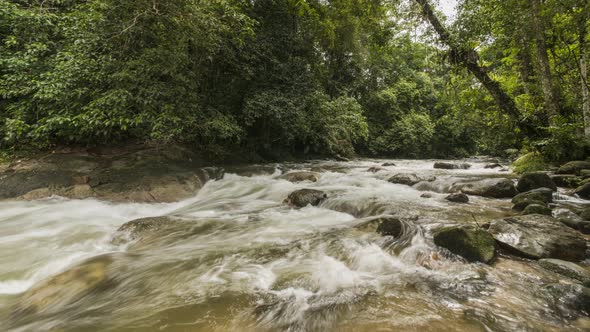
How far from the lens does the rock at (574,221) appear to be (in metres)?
3.32

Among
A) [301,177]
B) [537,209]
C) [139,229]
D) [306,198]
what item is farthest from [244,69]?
[537,209]

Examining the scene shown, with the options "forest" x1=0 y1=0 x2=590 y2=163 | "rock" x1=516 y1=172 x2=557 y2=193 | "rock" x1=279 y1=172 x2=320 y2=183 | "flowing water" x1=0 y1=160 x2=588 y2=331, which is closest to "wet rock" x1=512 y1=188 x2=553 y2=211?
"flowing water" x1=0 y1=160 x2=588 y2=331

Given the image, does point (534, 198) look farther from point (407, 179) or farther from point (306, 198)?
point (306, 198)

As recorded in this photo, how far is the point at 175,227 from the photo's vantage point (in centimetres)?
449

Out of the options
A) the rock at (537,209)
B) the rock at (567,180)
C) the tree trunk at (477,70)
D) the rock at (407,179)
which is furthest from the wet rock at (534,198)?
the tree trunk at (477,70)

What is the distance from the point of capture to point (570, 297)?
1.95 metres

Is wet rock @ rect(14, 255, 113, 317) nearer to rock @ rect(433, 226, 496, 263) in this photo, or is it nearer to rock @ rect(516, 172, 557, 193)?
rock @ rect(433, 226, 496, 263)

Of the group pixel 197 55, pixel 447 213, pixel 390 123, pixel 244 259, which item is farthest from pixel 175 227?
pixel 390 123

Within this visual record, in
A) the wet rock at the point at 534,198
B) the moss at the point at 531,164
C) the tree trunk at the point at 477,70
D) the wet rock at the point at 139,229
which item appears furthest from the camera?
the tree trunk at the point at 477,70

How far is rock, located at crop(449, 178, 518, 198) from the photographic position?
17.4ft

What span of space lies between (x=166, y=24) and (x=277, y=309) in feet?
23.2

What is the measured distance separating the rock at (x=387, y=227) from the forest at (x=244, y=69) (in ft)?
13.9

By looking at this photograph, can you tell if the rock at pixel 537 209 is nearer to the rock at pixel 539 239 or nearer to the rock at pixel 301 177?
the rock at pixel 539 239

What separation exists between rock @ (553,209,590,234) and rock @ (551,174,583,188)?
7.88ft
